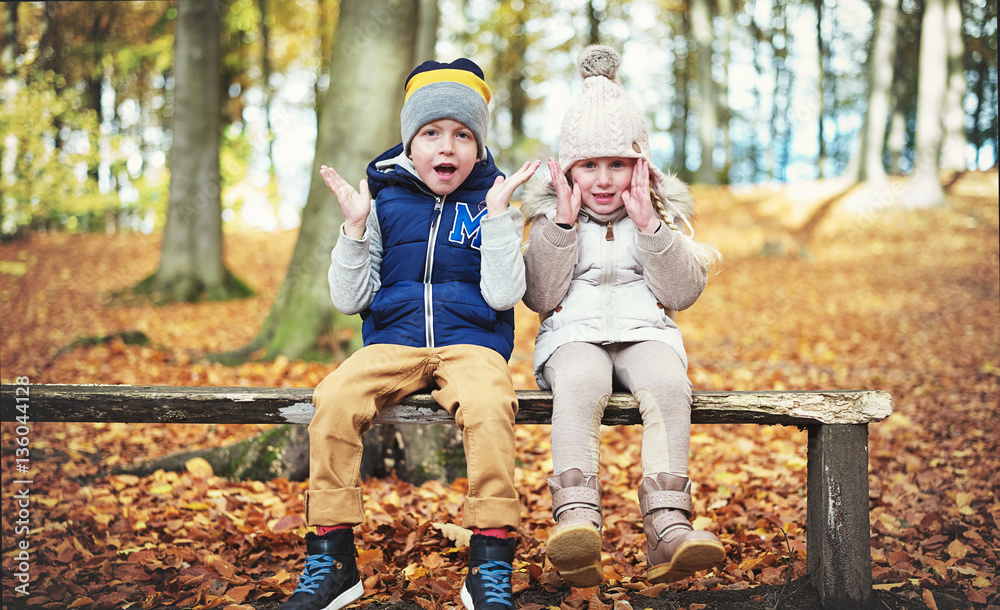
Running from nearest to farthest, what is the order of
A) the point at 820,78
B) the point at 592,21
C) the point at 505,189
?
the point at 505,189
the point at 592,21
the point at 820,78

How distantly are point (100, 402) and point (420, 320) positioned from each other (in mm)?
1189

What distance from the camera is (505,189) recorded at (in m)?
2.43

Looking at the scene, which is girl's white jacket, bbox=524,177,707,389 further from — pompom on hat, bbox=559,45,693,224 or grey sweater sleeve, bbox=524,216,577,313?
pompom on hat, bbox=559,45,693,224

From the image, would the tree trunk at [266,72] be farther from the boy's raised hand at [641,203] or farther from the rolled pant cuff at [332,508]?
the rolled pant cuff at [332,508]

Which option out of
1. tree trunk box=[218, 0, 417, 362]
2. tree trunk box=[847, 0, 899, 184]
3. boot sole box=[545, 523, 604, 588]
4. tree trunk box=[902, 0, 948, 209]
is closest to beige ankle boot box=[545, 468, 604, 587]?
boot sole box=[545, 523, 604, 588]

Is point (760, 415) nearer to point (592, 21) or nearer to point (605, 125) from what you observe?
point (605, 125)

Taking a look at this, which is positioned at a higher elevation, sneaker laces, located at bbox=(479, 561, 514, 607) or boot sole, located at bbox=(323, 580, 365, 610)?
sneaker laces, located at bbox=(479, 561, 514, 607)

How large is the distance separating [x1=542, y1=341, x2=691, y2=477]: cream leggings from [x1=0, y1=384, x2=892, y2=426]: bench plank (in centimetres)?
8

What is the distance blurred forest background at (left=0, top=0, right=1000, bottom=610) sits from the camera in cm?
299

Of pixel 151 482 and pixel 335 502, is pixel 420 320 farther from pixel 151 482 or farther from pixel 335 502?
pixel 151 482

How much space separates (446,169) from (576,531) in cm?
139

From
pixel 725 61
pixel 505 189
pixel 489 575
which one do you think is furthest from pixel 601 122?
pixel 725 61

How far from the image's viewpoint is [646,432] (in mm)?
2371

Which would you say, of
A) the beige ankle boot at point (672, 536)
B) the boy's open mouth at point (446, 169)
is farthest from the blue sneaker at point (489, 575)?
the boy's open mouth at point (446, 169)
